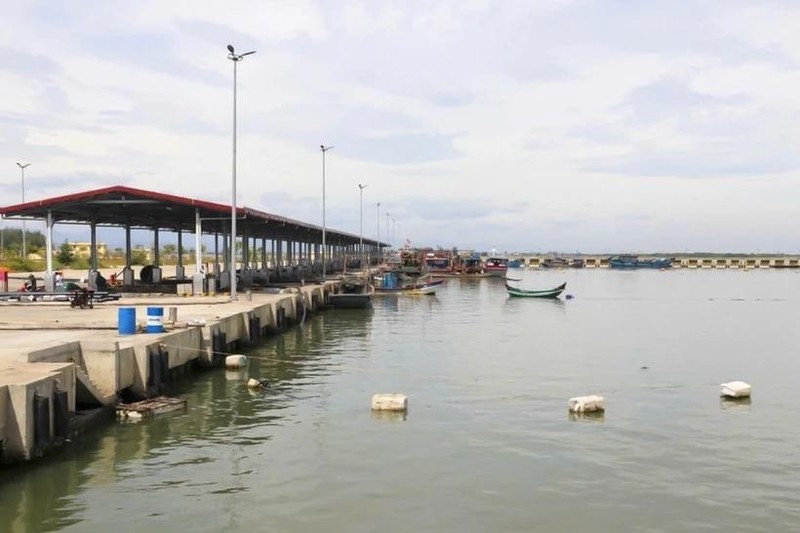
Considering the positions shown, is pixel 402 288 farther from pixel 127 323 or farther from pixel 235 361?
pixel 127 323

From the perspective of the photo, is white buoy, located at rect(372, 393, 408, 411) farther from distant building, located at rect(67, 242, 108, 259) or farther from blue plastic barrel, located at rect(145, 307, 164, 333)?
distant building, located at rect(67, 242, 108, 259)

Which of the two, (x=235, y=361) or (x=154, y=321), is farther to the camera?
(x=235, y=361)

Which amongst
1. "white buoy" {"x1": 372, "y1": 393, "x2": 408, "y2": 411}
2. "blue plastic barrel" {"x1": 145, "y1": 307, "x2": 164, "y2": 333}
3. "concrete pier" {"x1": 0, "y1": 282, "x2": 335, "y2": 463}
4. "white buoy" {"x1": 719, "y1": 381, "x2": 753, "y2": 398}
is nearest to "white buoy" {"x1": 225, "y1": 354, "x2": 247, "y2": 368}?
"concrete pier" {"x1": 0, "y1": 282, "x2": 335, "y2": 463}

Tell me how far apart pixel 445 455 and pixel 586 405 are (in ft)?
18.3

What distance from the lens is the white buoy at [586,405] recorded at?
1988cm

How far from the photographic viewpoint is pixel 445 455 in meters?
16.0

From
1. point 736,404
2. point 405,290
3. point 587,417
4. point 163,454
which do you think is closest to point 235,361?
point 163,454

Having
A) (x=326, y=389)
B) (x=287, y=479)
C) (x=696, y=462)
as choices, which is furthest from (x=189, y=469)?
(x=696, y=462)

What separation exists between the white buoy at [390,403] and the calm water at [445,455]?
44 cm

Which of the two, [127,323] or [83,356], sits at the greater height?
[127,323]

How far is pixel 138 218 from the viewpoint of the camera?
183 feet

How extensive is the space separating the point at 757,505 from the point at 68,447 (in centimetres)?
1351

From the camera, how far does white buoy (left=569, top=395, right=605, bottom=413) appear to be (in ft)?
65.2

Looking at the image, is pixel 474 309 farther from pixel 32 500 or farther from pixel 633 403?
pixel 32 500
